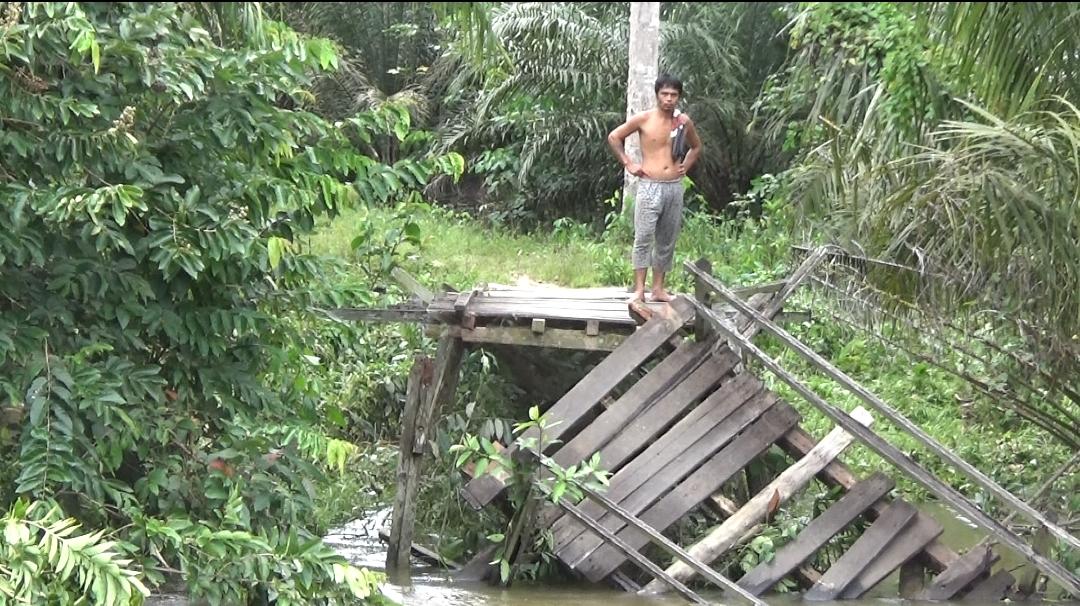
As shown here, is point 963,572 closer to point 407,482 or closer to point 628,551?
point 628,551

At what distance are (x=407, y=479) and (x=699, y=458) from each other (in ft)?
5.58

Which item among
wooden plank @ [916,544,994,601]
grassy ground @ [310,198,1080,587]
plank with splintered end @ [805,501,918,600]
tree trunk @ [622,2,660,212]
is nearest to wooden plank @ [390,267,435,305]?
grassy ground @ [310,198,1080,587]

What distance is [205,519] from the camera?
517 cm

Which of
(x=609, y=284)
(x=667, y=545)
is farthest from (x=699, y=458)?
(x=609, y=284)

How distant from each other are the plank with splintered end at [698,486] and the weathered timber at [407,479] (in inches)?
45.2

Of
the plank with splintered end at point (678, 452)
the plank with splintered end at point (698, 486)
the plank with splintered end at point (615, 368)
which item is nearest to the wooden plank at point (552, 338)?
the plank with splintered end at point (615, 368)

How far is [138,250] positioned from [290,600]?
1.34 metres

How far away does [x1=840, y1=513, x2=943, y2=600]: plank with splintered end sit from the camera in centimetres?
700

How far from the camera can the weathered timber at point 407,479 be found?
306 inches

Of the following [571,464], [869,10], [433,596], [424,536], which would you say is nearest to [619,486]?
[571,464]

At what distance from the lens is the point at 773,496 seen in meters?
7.12

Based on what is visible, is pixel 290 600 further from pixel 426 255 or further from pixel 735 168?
pixel 735 168

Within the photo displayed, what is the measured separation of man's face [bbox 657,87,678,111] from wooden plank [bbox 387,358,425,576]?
6.49 ft

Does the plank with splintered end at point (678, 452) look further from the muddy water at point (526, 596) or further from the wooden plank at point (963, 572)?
the wooden plank at point (963, 572)
